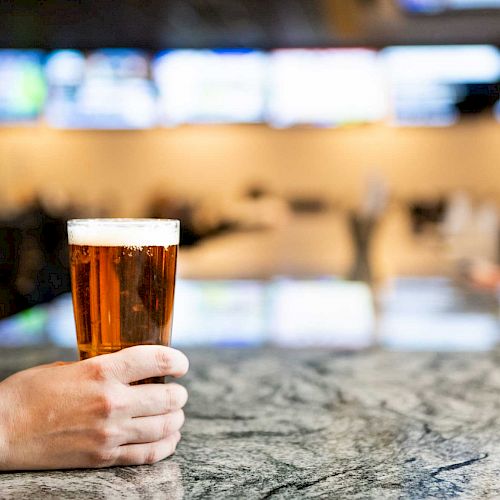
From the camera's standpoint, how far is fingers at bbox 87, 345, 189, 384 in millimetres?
688

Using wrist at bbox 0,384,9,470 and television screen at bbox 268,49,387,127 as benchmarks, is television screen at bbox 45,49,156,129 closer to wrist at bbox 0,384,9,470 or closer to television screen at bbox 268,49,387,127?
television screen at bbox 268,49,387,127

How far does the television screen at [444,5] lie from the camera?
3.98 m

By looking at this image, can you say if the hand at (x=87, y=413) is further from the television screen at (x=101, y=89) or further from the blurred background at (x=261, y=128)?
the television screen at (x=101, y=89)

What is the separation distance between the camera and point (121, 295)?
71cm

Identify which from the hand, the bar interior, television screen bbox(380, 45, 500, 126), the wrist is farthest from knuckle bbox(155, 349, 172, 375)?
television screen bbox(380, 45, 500, 126)

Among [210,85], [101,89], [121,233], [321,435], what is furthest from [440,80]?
[121,233]

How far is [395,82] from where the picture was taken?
19.7ft

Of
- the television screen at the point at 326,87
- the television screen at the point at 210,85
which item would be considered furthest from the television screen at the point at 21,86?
the television screen at the point at 326,87

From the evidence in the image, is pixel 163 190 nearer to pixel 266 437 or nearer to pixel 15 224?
pixel 15 224

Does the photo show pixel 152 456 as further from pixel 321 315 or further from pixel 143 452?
pixel 321 315

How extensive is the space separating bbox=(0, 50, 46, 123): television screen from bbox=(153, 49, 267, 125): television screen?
3.16 feet

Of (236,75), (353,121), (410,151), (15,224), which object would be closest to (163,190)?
(236,75)

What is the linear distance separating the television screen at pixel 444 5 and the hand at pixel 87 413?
12.3ft

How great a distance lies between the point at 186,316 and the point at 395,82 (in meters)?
4.62
